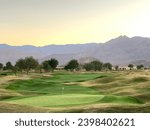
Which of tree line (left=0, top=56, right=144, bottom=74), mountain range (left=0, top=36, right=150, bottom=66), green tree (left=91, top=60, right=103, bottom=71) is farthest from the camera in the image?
green tree (left=91, top=60, right=103, bottom=71)

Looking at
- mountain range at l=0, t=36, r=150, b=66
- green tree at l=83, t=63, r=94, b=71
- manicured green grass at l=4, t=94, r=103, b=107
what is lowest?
manicured green grass at l=4, t=94, r=103, b=107

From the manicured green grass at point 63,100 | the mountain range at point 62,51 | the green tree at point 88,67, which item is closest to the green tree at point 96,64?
the green tree at point 88,67

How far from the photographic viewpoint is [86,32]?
17406 mm

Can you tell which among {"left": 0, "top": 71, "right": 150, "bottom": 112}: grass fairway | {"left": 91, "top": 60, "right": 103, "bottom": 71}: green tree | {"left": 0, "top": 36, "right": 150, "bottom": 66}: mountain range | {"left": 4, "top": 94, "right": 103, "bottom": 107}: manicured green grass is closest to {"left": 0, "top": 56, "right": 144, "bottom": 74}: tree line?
{"left": 91, "top": 60, "right": 103, "bottom": 71}: green tree

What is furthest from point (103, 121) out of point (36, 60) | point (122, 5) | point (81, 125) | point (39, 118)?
point (36, 60)

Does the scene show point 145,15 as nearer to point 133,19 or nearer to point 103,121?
point 133,19

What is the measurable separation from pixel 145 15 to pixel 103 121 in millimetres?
8188

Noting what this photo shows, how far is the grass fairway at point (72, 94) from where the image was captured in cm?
1453

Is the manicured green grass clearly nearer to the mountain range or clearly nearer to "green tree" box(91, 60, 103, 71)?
the mountain range

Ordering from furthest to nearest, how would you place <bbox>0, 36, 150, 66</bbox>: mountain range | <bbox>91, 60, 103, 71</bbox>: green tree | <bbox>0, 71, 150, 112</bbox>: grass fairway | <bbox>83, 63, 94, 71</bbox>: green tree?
<bbox>83, 63, 94, 71</bbox>: green tree → <bbox>91, 60, 103, 71</bbox>: green tree → <bbox>0, 36, 150, 66</bbox>: mountain range → <bbox>0, 71, 150, 112</bbox>: grass fairway

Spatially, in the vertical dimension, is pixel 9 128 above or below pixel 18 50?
below

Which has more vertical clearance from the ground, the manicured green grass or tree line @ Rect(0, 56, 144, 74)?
tree line @ Rect(0, 56, 144, 74)

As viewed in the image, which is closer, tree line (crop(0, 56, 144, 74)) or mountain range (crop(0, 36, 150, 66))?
mountain range (crop(0, 36, 150, 66))

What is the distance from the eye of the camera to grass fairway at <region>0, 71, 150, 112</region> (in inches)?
572
